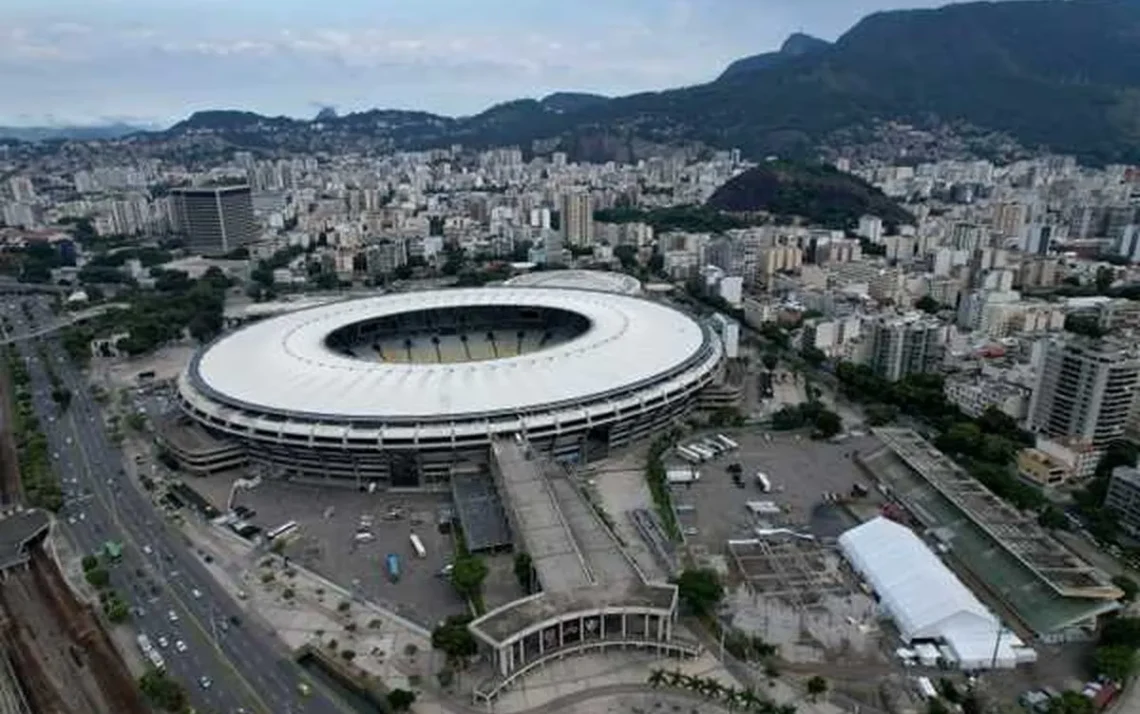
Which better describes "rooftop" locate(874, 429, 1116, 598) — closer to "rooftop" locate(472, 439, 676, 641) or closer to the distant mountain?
"rooftop" locate(472, 439, 676, 641)

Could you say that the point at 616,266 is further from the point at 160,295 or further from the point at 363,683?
the point at 363,683

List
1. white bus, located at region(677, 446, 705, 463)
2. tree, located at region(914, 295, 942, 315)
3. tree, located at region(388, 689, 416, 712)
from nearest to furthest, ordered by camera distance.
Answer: tree, located at region(388, 689, 416, 712), white bus, located at region(677, 446, 705, 463), tree, located at region(914, 295, 942, 315)

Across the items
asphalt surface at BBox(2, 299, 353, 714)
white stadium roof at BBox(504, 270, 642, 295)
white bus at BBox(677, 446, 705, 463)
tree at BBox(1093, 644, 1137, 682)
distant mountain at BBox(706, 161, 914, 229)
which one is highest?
distant mountain at BBox(706, 161, 914, 229)

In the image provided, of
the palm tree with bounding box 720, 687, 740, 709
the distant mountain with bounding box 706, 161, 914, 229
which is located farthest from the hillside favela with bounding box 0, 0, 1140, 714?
the distant mountain with bounding box 706, 161, 914, 229

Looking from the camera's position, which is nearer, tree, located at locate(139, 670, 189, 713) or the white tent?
tree, located at locate(139, 670, 189, 713)

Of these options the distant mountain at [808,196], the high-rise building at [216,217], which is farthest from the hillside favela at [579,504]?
the distant mountain at [808,196]

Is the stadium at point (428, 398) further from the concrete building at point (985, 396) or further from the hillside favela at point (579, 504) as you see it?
the concrete building at point (985, 396)
